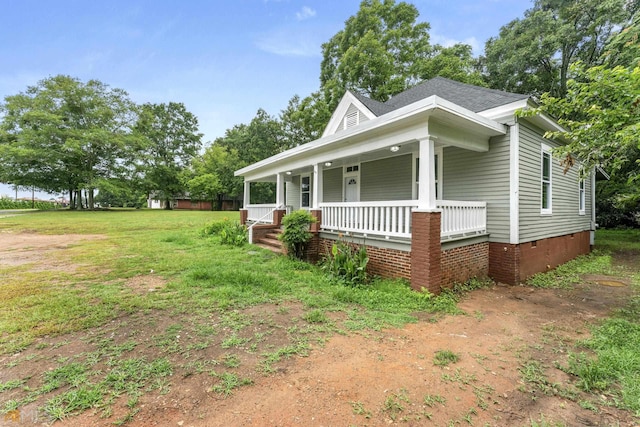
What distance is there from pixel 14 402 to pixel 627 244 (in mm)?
18910

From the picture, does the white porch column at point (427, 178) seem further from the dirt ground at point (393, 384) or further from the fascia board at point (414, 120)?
the dirt ground at point (393, 384)

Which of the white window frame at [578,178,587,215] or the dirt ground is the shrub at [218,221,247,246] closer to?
the dirt ground

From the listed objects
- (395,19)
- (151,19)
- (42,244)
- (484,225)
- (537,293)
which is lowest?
(537,293)

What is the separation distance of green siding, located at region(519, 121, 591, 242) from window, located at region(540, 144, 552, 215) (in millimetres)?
187

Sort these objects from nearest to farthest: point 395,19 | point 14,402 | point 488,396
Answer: point 14,402, point 488,396, point 395,19

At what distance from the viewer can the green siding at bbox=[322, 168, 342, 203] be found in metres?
10.8

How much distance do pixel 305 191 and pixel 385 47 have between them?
45.5ft

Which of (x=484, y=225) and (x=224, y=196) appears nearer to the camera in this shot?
(x=484, y=225)

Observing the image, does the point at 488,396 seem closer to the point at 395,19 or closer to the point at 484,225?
the point at 484,225

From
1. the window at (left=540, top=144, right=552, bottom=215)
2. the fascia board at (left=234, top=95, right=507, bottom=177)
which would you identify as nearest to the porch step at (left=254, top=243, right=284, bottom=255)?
the fascia board at (left=234, top=95, right=507, bottom=177)

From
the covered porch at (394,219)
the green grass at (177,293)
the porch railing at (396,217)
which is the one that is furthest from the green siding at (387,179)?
the green grass at (177,293)

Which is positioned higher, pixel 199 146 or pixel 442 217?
pixel 199 146

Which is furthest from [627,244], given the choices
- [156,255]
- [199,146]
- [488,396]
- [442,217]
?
[199,146]

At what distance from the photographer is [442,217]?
5.50 m
